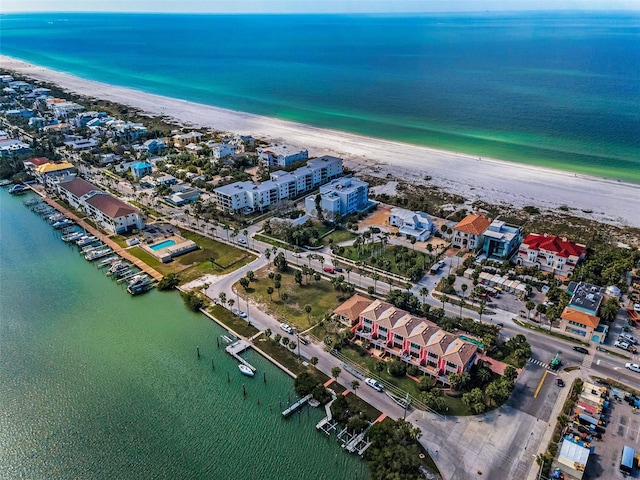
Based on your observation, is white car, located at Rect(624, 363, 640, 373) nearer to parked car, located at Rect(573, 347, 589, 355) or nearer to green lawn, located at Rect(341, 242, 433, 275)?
parked car, located at Rect(573, 347, 589, 355)

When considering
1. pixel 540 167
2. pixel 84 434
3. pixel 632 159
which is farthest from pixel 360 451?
pixel 632 159

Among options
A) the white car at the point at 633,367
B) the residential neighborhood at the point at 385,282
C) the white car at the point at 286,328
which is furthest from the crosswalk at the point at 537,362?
the white car at the point at 286,328

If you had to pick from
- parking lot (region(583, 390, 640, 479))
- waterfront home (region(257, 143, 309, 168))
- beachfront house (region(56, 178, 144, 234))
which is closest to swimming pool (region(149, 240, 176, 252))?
beachfront house (region(56, 178, 144, 234))

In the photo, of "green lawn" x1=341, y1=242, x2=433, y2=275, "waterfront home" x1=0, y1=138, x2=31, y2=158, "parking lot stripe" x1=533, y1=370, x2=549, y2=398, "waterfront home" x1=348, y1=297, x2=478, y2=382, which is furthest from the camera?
"waterfront home" x1=0, y1=138, x2=31, y2=158

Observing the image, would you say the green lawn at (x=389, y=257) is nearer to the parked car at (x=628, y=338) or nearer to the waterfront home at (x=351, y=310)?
the waterfront home at (x=351, y=310)

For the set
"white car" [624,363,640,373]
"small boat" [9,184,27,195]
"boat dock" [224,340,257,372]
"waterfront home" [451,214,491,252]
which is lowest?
"small boat" [9,184,27,195]

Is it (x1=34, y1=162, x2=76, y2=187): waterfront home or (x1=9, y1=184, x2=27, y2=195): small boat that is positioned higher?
(x1=34, y1=162, x2=76, y2=187): waterfront home
